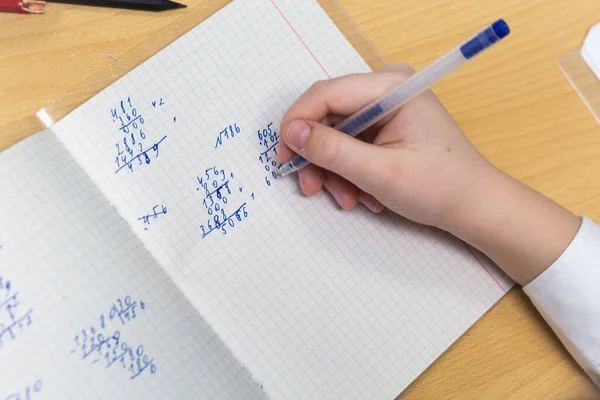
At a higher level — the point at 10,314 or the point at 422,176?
the point at 10,314

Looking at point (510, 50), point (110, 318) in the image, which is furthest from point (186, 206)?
point (510, 50)

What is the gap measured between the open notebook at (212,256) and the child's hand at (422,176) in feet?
0.10

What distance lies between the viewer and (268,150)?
0.50 m

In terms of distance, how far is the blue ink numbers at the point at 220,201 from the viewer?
1.55 feet

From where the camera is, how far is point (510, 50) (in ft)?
1.83

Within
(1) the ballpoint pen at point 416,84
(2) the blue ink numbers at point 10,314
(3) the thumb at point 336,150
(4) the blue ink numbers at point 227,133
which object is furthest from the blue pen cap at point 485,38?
(2) the blue ink numbers at point 10,314

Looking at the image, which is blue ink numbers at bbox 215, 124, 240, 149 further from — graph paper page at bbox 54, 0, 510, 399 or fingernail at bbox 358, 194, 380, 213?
fingernail at bbox 358, 194, 380, 213

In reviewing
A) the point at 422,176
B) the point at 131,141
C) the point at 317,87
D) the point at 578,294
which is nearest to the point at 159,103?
the point at 131,141

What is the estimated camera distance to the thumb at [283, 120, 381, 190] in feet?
1.39

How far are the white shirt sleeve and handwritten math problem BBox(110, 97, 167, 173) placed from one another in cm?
38

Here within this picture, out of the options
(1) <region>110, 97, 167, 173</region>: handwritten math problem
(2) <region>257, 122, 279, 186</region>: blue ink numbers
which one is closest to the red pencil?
(1) <region>110, 97, 167, 173</region>: handwritten math problem

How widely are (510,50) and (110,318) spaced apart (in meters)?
A: 0.48

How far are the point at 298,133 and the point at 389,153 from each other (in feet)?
0.26

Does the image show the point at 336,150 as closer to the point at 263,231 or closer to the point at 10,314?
the point at 263,231
